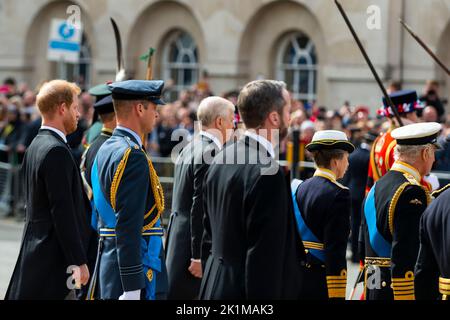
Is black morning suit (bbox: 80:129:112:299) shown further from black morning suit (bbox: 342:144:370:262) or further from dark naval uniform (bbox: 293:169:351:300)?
black morning suit (bbox: 342:144:370:262)

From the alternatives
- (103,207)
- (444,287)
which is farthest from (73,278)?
(444,287)

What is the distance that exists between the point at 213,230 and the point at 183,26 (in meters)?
19.7

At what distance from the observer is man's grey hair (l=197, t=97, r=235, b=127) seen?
7.87 m

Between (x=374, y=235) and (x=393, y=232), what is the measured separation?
0.26m

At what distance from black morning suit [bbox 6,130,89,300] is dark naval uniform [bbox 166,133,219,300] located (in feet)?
4.35

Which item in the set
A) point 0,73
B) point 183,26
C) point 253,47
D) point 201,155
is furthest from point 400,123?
point 0,73

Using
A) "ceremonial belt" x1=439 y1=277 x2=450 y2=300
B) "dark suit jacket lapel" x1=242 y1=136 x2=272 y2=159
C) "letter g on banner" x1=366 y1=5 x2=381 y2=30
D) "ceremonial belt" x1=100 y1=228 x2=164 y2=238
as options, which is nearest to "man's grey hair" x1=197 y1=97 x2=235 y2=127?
"ceremonial belt" x1=100 y1=228 x2=164 y2=238

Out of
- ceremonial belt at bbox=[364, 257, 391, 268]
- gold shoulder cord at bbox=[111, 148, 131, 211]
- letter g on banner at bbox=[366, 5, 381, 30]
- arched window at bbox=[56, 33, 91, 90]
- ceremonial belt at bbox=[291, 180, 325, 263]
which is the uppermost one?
letter g on banner at bbox=[366, 5, 381, 30]

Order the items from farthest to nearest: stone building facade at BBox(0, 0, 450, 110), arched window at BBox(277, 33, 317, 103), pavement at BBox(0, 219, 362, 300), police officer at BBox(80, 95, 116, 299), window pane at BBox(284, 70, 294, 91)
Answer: window pane at BBox(284, 70, 294, 91)
arched window at BBox(277, 33, 317, 103)
stone building facade at BBox(0, 0, 450, 110)
pavement at BBox(0, 219, 362, 300)
police officer at BBox(80, 95, 116, 299)

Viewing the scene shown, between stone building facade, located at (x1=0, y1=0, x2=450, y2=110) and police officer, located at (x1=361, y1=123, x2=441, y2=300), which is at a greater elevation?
stone building facade, located at (x1=0, y1=0, x2=450, y2=110)

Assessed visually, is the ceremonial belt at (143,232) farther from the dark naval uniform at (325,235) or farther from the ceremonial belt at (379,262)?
the ceremonial belt at (379,262)

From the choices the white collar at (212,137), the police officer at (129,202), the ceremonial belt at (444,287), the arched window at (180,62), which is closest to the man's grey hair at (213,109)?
the white collar at (212,137)

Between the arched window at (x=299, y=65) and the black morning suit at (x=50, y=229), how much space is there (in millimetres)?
16130

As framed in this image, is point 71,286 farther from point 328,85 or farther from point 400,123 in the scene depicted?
point 328,85
